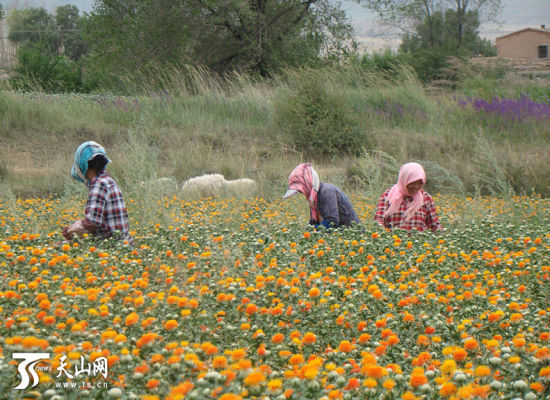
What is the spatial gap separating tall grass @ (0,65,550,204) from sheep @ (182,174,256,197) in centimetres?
25

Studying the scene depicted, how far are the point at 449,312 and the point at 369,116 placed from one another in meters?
10.4

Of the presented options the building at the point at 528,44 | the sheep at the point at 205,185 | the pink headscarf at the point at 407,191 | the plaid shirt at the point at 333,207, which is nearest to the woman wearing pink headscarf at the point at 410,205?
the pink headscarf at the point at 407,191

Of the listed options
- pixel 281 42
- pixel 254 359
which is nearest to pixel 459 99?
pixel 281 42

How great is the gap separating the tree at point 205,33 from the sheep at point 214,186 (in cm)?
911

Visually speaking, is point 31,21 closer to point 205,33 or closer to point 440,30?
point 440,30

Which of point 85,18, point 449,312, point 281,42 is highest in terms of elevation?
point 85,18

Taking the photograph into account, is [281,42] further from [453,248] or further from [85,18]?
[453,248]

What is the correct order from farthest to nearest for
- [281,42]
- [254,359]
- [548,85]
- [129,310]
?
[281,42] → [548,85] → [129,310] → [254,359]

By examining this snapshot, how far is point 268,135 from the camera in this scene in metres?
12.3

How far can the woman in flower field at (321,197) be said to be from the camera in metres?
5.38

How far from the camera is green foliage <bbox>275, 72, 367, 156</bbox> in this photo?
11.3 metres

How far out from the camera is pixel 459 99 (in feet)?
44.4

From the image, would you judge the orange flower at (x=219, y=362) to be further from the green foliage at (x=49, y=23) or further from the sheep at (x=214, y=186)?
the green foliage at (x=49, y=23)

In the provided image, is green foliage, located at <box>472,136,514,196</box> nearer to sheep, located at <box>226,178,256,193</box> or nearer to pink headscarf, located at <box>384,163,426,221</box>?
pink headscarf, located at <box>384,163,426,221</box>
